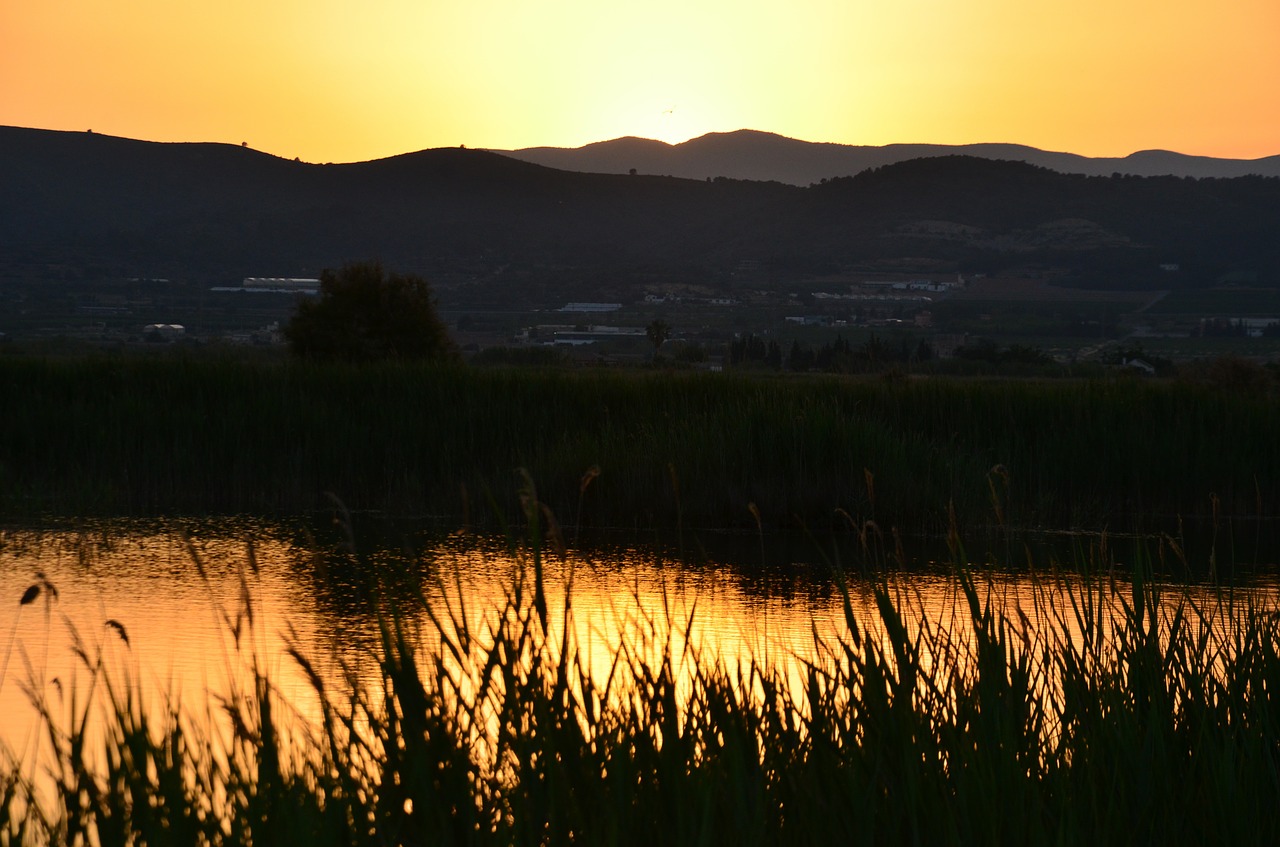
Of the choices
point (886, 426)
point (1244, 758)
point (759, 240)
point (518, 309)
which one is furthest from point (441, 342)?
point (759, 240)

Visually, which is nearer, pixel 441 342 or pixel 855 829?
pixel 855 829

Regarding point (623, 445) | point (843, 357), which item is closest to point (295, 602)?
point (623, 445)

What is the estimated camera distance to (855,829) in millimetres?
3172

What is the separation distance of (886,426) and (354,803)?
11.3 metres

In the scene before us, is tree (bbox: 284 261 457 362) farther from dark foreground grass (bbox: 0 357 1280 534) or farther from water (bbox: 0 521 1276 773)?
water (bbox: 0 521 1276 773)

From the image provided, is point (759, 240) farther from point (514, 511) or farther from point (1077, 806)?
point (1077, 806)

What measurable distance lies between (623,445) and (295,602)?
4317 mm

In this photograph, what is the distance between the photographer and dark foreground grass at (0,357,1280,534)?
12164mm

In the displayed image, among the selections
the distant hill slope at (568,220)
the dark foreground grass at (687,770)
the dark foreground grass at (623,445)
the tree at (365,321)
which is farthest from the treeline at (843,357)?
the distant hill slope at (568,220)

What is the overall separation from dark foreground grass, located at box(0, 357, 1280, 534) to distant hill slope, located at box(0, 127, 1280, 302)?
77032 millimetres

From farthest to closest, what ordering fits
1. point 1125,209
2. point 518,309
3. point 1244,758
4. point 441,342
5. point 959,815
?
point 1125,209 → point 518,309 → point 441,342 → point 1244,758 → point 959,815

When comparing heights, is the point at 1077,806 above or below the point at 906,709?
below

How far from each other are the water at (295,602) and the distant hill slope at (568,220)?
81.4 metres

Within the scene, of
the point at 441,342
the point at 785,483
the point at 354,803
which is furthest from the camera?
the point at 441,342
